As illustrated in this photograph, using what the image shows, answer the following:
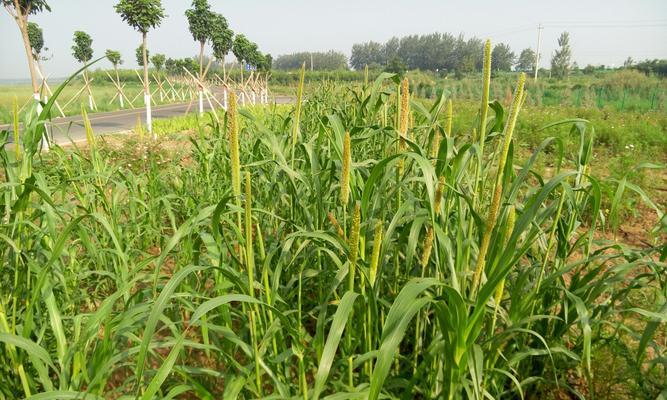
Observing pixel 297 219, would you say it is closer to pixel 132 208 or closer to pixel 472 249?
pixel 472 249

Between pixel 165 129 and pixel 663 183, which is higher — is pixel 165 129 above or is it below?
above

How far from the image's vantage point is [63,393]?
791mm

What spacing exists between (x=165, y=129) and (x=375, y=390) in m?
9.69

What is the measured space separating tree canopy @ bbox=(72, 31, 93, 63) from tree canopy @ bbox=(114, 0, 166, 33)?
45.8 ft

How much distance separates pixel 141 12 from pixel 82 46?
14.9 metres

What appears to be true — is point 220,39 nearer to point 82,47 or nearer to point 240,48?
point 240,48

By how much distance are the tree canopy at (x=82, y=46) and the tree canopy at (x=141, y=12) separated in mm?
13956

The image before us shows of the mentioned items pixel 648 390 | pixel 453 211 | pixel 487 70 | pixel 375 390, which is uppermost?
pixel 487 70

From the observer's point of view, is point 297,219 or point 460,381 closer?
point 460,381

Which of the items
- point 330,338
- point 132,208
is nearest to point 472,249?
point 330,338

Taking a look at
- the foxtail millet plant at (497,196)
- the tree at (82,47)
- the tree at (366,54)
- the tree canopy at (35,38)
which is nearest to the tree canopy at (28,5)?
the tree canopy at (35,38)

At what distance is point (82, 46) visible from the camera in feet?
63.3

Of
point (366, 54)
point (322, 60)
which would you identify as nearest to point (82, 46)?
point (322, 60)

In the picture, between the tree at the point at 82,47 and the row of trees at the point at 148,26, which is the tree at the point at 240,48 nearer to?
the row of trees at the point at 148,26
